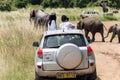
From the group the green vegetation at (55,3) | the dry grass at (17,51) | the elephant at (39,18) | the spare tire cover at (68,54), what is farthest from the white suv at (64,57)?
the green vegetation at (55,3)

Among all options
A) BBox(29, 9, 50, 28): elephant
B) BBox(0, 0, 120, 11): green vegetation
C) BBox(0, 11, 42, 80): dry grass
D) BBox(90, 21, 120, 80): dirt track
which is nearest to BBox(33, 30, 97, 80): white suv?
BBox(0, 11, 42, 80): dry grass

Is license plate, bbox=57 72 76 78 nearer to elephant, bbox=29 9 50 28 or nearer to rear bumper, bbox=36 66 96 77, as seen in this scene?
rear bumper, bbox=36 66 96 77

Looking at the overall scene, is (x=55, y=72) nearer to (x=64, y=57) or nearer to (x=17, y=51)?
(x=64, y=57)

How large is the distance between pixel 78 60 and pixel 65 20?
6.19 m

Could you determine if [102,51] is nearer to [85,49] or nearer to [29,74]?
[29,74]

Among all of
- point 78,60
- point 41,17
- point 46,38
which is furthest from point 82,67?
point 41,17

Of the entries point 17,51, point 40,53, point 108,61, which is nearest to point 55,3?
point 17,51

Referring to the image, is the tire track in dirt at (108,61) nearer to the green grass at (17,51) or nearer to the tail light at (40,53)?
the green grass at (17,51)

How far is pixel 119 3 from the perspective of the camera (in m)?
77.1

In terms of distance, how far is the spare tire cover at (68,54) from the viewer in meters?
10.7

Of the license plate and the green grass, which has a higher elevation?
the license plate

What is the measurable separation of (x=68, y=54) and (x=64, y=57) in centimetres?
13

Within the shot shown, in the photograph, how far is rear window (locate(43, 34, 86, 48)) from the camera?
11.1m

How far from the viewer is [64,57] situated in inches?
420
